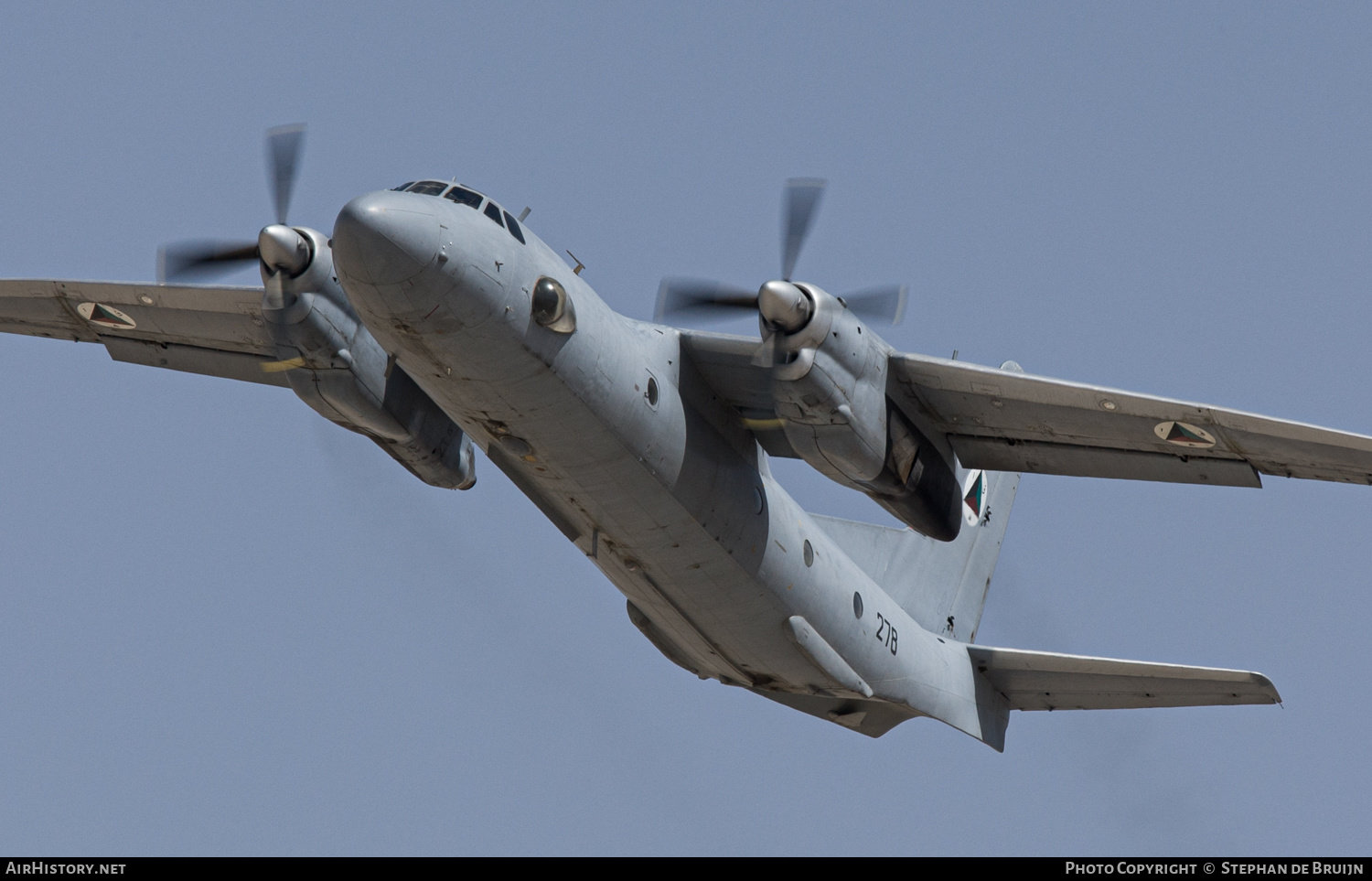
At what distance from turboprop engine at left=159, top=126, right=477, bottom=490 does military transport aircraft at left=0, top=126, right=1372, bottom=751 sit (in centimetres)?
3

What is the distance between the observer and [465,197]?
16.4m

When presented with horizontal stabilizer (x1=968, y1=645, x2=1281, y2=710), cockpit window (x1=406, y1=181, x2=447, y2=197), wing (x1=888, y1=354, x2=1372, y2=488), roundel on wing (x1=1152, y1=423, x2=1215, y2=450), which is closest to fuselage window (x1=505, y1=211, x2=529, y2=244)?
cockpit window (x1=406, y1=181, x2=447, y2=197)

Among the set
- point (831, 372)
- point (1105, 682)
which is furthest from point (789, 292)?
point (1105, 682)

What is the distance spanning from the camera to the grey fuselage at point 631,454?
15.9 m

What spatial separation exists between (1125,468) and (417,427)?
871 cm

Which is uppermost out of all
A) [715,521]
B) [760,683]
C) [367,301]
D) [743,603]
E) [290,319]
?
[367,301]

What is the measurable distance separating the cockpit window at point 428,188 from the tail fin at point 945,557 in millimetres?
8046

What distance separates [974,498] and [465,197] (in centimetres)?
1335

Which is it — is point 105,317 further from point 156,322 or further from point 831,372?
point 831,372

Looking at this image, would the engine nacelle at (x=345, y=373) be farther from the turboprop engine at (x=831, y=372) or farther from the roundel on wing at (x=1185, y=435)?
the roundel on wing at (x=1185, y=435)

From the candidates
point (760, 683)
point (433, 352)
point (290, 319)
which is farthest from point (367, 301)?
point (760, 683)

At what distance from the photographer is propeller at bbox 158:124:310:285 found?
1894 centimetres
